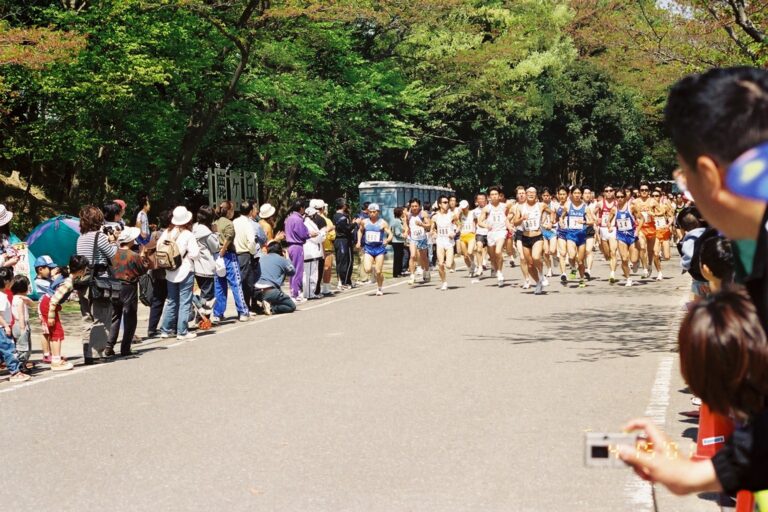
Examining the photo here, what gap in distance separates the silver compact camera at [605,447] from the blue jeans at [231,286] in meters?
14.7

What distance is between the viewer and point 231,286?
17156 millimetres

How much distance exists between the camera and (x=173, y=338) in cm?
1496

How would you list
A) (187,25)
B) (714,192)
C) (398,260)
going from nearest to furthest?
(714,192) < (187,25) < (398,260)

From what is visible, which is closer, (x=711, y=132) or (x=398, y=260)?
(x=711, y=132)

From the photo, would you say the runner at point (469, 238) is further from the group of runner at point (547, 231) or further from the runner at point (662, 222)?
the runner at point (662, 222)

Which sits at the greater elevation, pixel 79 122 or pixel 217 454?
pixel 79 122

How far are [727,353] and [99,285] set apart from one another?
35.3ft

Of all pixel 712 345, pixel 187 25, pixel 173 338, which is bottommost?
pixel 173 338

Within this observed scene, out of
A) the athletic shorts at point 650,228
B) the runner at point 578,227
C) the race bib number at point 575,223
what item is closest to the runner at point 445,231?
the runner at point 578,227

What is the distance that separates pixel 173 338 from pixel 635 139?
46681mm

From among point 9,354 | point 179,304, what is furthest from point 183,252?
point 9,354

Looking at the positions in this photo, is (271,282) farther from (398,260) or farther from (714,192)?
(714,192)

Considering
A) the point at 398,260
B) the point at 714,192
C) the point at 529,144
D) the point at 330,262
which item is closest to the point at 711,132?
the point at 714,192

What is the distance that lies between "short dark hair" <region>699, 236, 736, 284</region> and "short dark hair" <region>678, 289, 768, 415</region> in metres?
3.37
